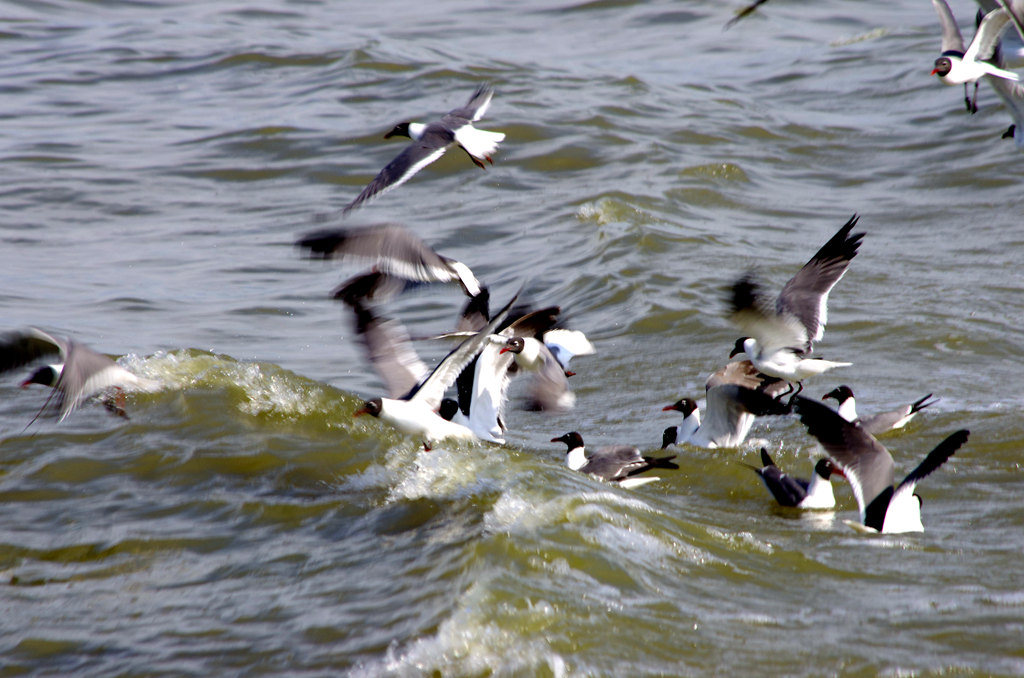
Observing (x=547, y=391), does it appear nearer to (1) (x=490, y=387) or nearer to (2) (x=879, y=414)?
(1) (x=490, y=387)

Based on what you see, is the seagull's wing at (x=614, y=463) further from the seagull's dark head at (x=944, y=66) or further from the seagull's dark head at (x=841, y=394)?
the seagull's dark head at (x=944, y=66)

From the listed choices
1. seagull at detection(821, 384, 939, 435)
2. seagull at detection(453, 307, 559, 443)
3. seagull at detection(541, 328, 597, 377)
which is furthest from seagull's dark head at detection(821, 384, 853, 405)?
seagull at detection(453, 307, 559, 443)

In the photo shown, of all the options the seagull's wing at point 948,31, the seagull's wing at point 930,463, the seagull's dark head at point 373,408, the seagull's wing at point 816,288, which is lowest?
the seagull's dark head at point 373,408

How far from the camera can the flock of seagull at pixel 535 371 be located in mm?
5789

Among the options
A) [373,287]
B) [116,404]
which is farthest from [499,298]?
[116,404]

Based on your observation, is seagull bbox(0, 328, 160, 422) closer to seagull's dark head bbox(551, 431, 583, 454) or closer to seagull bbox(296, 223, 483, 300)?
seagull bbox(296, 223, 483, 300)

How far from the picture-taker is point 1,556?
17.4 ft

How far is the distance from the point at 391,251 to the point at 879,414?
10.3 ft

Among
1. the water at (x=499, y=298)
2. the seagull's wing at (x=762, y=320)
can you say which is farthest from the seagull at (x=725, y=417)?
the seagull's wing at (x=762, y=320)

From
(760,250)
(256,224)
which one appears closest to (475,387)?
(760,250)

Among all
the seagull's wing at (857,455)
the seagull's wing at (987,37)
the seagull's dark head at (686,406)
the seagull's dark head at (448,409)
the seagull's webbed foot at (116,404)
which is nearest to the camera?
the seagull's wing at (857,455)

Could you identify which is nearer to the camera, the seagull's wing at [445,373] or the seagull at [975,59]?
the seagull's wing at [445,373]

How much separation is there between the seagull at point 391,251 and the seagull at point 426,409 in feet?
3.72

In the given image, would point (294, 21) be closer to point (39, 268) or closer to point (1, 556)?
point (39, 268)
